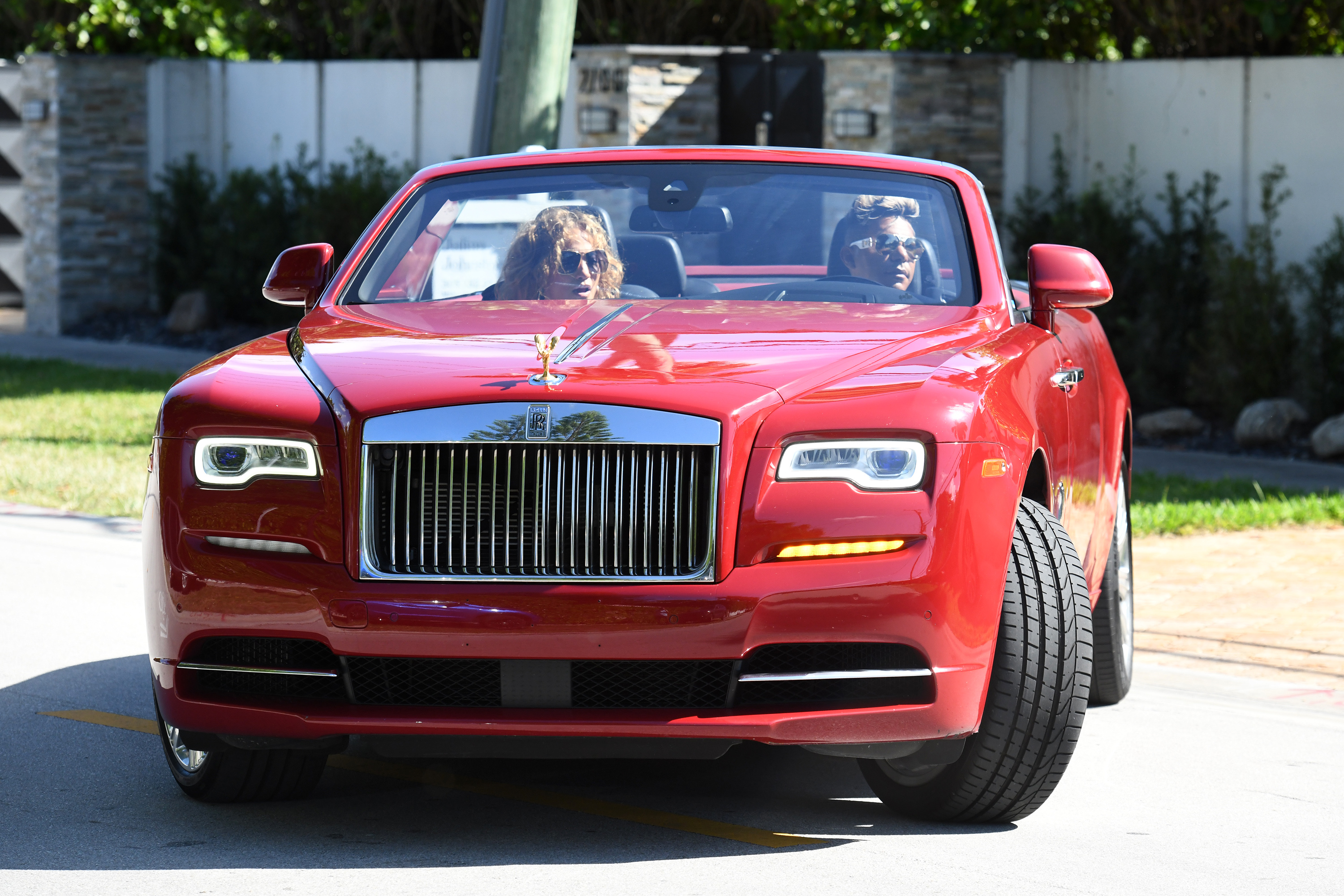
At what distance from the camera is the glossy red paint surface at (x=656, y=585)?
3.89 metres

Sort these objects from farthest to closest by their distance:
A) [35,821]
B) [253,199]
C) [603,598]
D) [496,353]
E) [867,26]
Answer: [253,199] → [867,26] → [35,821] → [496,353] → [603,598]

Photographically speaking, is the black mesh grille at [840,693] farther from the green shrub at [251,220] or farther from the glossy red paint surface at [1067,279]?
the green shrub at [251,220]

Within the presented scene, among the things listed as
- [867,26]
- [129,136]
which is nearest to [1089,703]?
[867,26]

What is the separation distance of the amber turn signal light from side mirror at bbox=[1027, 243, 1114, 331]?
56.2 inches

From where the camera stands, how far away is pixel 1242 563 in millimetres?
8711

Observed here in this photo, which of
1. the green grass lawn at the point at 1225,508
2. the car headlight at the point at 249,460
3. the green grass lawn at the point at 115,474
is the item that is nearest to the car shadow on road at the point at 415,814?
the car headlight at the point at 249,460

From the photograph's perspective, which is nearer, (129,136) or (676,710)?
(676,710)

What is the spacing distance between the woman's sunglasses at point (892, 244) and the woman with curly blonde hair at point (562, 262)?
71 cm

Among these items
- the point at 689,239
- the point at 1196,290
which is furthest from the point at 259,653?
the point at 1196,290

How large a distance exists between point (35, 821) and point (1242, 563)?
5962 millimetres

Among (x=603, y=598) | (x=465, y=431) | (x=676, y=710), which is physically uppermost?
(x=465, y=431)

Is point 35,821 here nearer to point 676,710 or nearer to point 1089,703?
point 676,710

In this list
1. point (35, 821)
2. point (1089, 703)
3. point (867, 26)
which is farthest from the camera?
point (867, 26)

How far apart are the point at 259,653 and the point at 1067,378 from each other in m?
2.37
